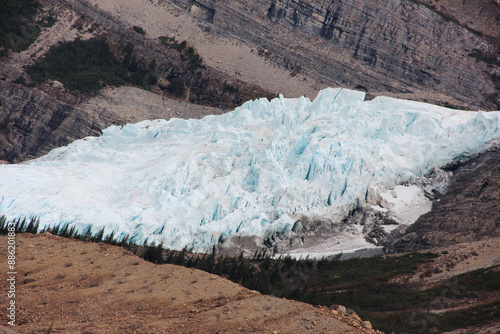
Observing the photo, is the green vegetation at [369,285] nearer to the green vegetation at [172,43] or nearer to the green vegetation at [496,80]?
the green vegetation at [172,43]

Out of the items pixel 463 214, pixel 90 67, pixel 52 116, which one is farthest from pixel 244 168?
pixel 90 67

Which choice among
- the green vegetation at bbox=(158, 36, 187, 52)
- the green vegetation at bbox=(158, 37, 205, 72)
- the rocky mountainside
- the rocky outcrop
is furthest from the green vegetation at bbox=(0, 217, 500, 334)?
the green vegetation at bbox=(158, 36, 187, 52)

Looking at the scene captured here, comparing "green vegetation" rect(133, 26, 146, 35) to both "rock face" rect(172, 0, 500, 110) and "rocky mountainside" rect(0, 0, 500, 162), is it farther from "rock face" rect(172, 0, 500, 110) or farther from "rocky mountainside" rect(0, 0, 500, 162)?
"rock face" rect(172, 0, 500, 110)

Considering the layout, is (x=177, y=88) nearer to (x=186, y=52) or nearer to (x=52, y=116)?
(x=186, y=52)

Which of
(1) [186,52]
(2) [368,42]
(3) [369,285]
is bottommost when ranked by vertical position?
(3) [369,285]

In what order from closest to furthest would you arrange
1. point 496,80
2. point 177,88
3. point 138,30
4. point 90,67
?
point 90,67 → point 177,88 → point 138,30 → point 496,80

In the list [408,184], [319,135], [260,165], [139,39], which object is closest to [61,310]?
[260,165]

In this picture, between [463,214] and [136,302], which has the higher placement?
[463,214]
